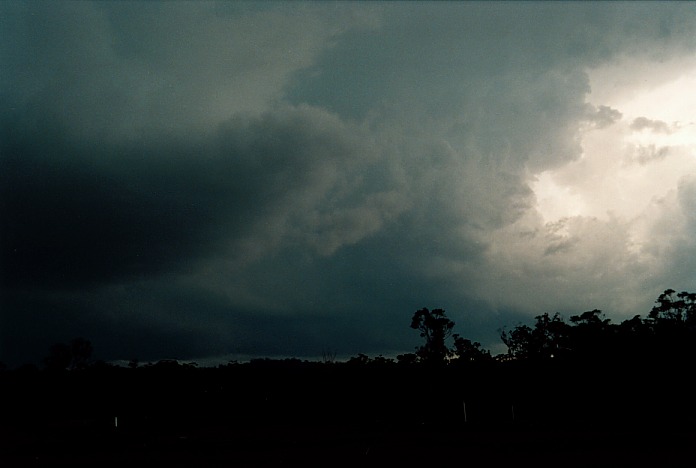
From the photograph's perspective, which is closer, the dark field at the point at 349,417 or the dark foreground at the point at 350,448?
the dark foreground at the point at 350,448

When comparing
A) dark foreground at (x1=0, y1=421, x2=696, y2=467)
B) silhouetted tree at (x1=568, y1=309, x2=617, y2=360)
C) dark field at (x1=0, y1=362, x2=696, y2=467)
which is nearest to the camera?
dark foreground at (x1=0, y1=421, x2=696, y2=467)

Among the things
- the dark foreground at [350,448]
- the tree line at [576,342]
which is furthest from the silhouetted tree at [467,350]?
the dark foreground at [350,448]

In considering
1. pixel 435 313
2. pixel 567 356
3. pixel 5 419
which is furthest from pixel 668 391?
pixel 5 419

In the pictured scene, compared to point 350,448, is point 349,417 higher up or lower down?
lower down

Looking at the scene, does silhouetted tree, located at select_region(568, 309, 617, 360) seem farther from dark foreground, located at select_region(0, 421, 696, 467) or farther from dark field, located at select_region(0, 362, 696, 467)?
dark foreground, located at select_region(0, 421, 696, 467)

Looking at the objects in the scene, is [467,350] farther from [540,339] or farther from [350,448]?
[350,448]

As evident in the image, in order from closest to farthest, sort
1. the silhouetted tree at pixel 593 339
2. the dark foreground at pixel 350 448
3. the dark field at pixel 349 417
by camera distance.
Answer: the dark foreground at pixel 350 448
the dark field at pixel 349 417
the silhouetted tree at pixel 593 339

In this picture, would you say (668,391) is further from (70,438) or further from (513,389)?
(70,438)

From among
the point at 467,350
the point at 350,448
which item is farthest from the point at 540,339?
the point at 350,448

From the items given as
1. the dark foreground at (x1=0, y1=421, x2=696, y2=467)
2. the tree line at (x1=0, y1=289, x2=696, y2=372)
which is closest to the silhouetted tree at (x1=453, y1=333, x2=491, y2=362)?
the tree line at (x1=0, y1=289, x2=696, y2=372)

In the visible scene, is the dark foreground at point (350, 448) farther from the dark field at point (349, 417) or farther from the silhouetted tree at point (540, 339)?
the silhouetted tree at point (540, 339)

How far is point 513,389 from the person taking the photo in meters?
47.3

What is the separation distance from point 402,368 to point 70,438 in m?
27.2

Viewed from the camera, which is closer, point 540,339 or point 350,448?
point 350,448
